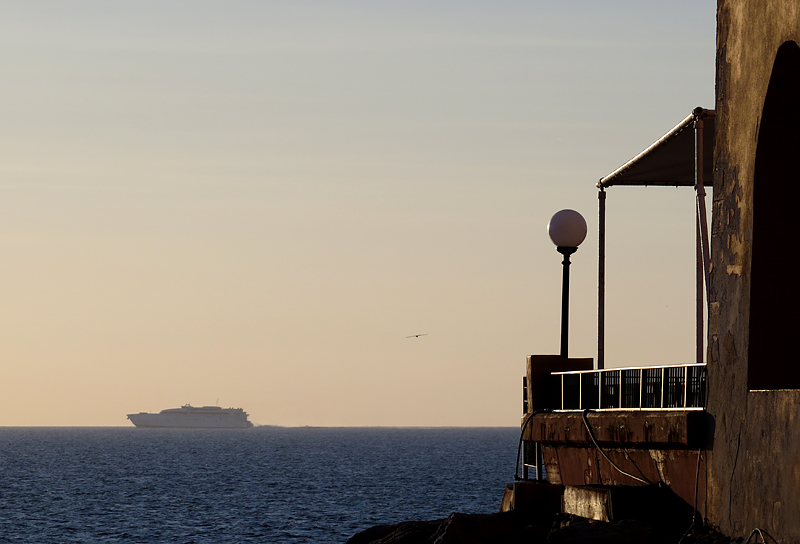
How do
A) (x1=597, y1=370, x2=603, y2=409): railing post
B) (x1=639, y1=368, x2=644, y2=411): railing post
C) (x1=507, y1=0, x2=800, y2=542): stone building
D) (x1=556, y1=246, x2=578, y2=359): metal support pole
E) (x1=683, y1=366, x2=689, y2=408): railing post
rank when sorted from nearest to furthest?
1. (x1=507, y1=0, x2=800, y2=542): stone building
2. (x1=683, y1=366, x2=689, y2=408): railing post
3. (x1=639, y1=368, x2=644, y2=411): railing post
4. (x1=597, y1=370, x2=603, y2=409): railing post
5. (x1=556, y1=246, x2=578, y2=359): metal support pole

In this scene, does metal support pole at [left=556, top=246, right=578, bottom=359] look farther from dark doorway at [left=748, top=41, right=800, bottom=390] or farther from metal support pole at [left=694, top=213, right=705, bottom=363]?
dark doorway at [left=748, top=41, right=800, bottom=390]

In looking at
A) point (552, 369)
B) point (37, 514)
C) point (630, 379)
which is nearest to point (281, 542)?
point (37, 514)

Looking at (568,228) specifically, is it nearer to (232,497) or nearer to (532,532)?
(532,532)

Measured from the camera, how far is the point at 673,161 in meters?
19.8

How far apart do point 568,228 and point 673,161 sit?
230 cm

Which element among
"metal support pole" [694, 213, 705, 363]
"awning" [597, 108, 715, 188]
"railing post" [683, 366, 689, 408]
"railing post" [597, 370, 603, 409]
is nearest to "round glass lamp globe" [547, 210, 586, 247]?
"awning" [597, 108, 715, 188]

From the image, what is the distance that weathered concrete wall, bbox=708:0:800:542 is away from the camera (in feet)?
41.0

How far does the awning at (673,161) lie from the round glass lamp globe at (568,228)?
94 centimetres

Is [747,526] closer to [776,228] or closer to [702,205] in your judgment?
[776,228]

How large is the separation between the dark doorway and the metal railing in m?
1.34

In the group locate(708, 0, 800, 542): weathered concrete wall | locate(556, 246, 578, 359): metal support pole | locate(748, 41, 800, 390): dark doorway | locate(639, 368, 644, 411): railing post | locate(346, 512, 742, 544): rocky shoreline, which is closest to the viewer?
locate(708, 0, 800, 542): weathered concrete wall

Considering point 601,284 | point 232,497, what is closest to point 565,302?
point 601,284

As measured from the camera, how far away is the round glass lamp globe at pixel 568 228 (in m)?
21.1

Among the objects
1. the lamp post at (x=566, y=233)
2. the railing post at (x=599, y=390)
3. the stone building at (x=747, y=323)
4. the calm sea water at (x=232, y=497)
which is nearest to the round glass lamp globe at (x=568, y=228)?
the lamp post at (x=566, y=233)
